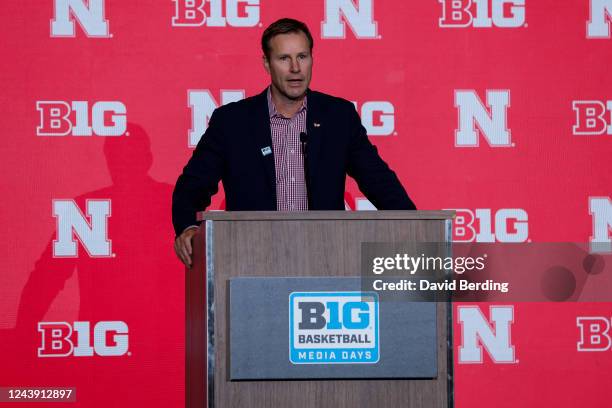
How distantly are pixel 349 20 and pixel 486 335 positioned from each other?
1.49 meters

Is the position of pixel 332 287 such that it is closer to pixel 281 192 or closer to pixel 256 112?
pixel 281 192

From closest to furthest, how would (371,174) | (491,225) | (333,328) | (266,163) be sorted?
(333,328) < (266,163) < (371,174) < (491,225)

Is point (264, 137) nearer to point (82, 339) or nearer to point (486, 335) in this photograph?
point (82, 339)

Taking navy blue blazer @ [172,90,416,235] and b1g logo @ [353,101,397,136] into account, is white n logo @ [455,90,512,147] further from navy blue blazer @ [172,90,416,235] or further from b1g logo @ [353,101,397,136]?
navy blue blazer @ [172,90,416,235]

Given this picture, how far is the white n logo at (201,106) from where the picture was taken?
385cm

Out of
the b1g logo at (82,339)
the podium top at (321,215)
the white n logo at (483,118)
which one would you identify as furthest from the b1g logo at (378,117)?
the podium top at (321,215)

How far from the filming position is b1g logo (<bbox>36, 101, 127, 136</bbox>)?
3809mm

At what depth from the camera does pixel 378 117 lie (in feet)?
12.8

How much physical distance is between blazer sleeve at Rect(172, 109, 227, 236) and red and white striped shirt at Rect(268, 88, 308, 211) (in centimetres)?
17

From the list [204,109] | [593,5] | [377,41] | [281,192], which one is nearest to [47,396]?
[204,109]

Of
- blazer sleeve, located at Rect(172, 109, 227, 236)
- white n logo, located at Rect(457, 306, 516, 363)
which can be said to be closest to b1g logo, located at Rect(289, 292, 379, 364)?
blazer sleeve, located at Rect(172, 109, 227, 236)

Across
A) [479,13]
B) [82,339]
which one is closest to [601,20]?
[479,13]

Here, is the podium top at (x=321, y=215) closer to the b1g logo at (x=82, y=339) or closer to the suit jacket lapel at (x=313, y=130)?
the suit jacket lapel at (x=313, y=130)

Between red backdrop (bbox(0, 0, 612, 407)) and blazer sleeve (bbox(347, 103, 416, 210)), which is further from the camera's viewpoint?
red backdrop (bbox(0, 0, 612, 407))
